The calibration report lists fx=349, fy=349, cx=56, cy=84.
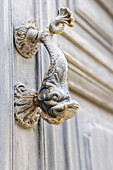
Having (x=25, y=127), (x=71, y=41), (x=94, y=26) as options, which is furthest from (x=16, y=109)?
(x=94, y=26)

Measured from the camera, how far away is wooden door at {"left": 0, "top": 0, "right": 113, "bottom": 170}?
1.53 feet

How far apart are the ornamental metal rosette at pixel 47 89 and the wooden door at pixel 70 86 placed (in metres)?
0.01

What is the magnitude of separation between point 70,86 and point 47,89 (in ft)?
0.83

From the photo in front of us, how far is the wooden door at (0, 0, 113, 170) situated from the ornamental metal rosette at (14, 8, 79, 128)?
1 cm

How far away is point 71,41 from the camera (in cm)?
72

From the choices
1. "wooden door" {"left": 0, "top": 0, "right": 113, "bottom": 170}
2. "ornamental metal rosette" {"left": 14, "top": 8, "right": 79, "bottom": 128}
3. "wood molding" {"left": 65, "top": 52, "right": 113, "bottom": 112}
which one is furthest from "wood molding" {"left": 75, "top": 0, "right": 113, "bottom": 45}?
"ornamental metal rosette" {"left": 14, "top": 8, "right": 79, "bottom": 128}

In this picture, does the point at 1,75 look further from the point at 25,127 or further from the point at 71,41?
the point at 71,41

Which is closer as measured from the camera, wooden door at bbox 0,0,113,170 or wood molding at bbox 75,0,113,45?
wooden door at bbox 0,0,113,170

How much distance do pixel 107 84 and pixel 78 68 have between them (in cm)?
17

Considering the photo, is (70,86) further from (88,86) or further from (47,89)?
(47,89)

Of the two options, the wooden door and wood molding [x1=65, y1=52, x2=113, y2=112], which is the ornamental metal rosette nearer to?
the wooden door

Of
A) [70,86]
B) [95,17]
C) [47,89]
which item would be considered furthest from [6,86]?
[95,17]

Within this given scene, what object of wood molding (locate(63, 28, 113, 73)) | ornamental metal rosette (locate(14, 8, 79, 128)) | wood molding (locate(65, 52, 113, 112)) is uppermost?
wood molding (locate(63, 28, 113, 73))

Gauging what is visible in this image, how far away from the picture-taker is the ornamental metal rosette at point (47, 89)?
45cm
